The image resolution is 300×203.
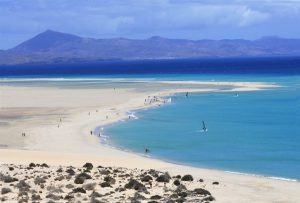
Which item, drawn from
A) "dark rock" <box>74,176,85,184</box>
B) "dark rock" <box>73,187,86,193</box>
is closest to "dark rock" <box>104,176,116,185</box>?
"dark rock" <box>74,176,85,184</box>

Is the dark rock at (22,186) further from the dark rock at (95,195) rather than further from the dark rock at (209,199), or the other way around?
the dark rock at (209,199)

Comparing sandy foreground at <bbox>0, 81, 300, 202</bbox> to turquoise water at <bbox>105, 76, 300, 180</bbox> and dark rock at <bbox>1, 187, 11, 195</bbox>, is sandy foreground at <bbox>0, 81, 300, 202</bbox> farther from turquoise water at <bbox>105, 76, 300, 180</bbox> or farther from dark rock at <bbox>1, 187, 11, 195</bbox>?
dark rock at <bbox>1, 187, 11, 195</bbox>

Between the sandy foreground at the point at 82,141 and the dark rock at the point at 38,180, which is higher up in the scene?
the dark rock at the point at 38,180

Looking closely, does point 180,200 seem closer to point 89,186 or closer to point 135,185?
point 135,185

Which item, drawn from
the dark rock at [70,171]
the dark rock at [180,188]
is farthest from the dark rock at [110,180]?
the dark rock at [180,188]

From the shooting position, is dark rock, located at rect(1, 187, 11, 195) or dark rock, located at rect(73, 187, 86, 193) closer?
dark rock, located at rect(1, 187, 11, 195)

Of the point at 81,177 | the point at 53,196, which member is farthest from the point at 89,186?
the point at 53,196
